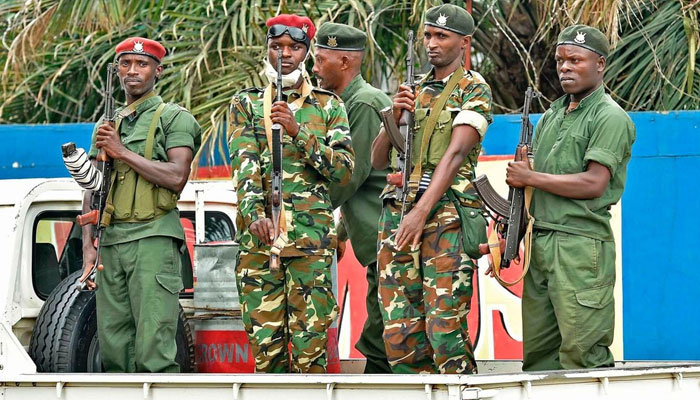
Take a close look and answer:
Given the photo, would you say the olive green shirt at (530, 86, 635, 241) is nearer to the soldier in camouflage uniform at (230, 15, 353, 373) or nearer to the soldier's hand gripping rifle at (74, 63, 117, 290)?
the soldier in camouflage uniform at (230, 15, 353, 373)

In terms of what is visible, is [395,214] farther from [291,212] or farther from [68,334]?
[68,334]

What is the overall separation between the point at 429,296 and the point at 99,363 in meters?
1.54

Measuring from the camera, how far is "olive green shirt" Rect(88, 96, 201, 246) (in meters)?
5.29

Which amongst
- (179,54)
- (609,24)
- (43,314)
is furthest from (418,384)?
(179,54)

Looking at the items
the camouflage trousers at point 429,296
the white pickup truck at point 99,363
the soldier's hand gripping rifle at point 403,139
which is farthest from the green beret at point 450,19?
the white pickup truck at point 99,363

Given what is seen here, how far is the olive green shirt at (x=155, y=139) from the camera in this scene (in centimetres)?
529

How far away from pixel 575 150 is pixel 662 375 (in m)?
1.01

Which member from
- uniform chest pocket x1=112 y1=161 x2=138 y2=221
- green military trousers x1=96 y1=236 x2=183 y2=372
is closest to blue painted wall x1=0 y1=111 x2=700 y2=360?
green military trousers x1=96 y1=236 x2=183 y2=372

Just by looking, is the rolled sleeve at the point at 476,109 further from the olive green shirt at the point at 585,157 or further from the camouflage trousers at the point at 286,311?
the camouflage trousers at the point at 286,311

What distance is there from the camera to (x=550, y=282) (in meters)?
4.90

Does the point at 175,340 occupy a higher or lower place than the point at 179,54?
lower

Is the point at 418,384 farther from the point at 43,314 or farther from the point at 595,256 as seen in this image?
the point at 43,314

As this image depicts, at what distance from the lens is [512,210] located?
4984 mm

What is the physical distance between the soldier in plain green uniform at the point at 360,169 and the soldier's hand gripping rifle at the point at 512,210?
0.76 m
